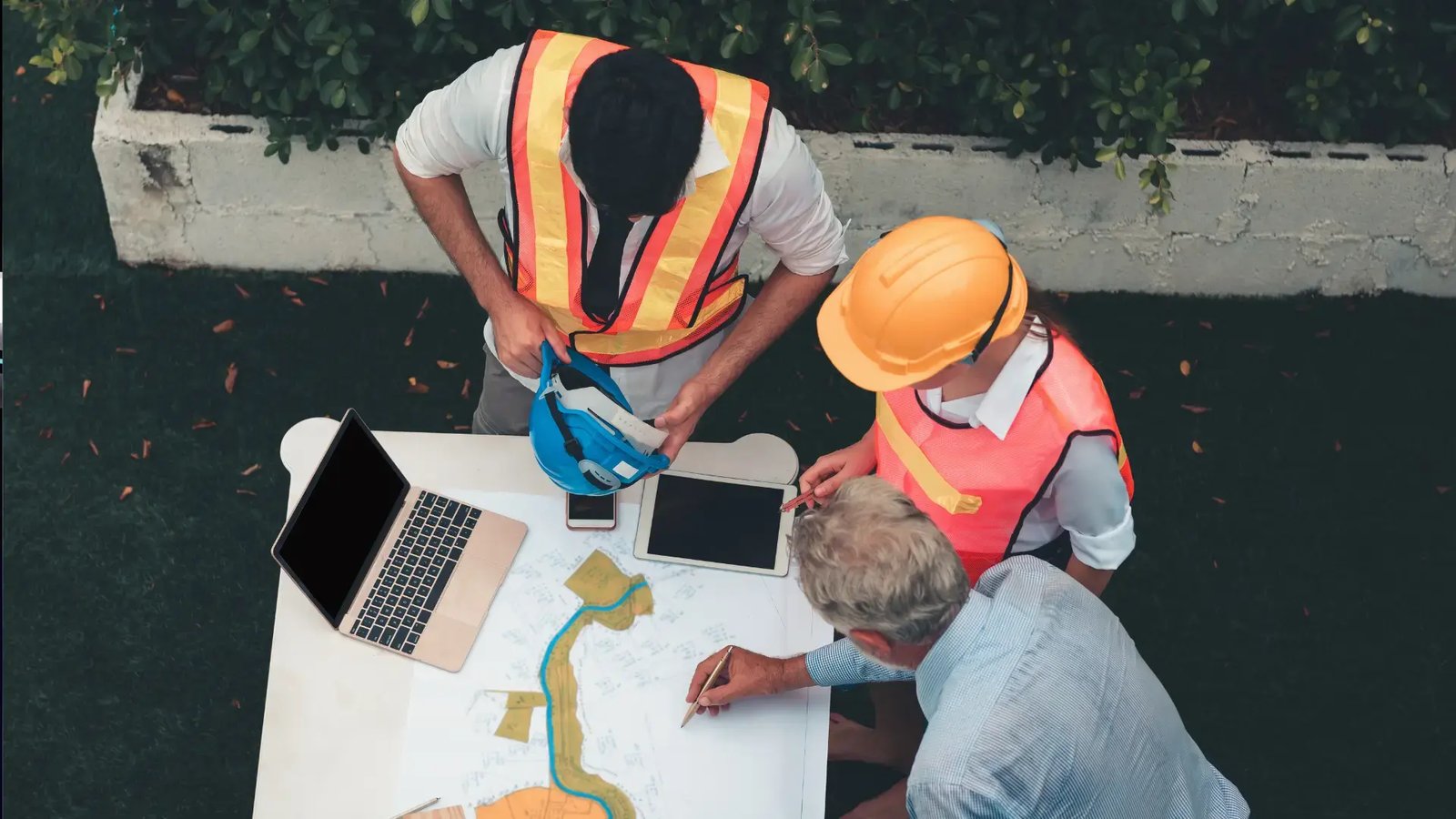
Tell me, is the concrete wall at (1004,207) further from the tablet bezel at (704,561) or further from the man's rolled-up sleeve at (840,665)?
the man's rolled-up sleeve at (840,665)

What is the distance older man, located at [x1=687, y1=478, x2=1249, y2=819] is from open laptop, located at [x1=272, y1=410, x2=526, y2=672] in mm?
819

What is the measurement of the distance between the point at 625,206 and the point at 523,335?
1.70 feet

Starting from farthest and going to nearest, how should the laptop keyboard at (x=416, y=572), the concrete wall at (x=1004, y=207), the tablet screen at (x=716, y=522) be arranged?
the concrete wall at (x=1004, y=207), the tablet screen at (x=716, y=522), the laptop keyboard at (x=416, y=572)

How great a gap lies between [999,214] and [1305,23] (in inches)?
44.0

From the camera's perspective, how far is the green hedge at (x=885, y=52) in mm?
3547

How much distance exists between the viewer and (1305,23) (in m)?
3.94

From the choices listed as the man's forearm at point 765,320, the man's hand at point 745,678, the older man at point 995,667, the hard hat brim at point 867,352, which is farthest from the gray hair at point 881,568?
the man's forearm at point 765,320

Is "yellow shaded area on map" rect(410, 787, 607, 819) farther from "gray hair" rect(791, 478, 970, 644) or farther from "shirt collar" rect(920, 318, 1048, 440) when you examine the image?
"shirt collar" rect(920, 318, 1048, 440)

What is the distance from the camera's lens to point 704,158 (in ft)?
7.88

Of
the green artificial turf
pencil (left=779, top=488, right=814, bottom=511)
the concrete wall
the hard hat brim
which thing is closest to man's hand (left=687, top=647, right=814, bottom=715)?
pencil (left=779, top=488, right=814, bottom=511)

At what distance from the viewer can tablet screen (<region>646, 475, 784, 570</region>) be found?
2695mm

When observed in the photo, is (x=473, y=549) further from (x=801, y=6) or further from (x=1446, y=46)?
(x=1446, y=46)

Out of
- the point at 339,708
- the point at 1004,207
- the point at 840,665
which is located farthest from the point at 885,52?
the point at 339,708

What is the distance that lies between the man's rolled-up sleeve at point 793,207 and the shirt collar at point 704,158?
0.11m
